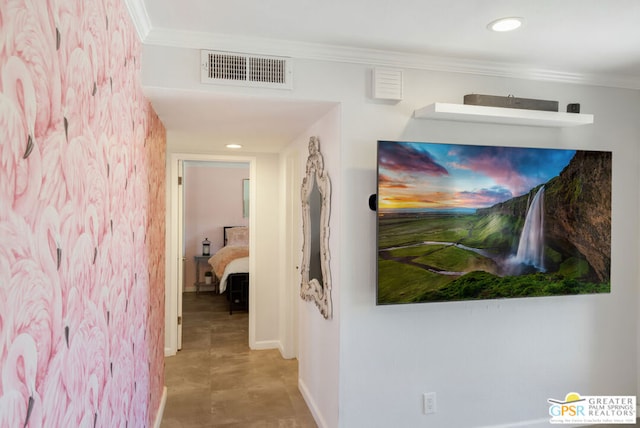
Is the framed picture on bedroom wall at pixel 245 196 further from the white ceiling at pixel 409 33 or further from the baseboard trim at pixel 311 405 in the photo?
the white ceiling at pixel 409 33

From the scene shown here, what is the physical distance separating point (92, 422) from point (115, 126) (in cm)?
101

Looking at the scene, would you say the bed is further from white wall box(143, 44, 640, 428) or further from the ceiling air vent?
the ceiling air vent

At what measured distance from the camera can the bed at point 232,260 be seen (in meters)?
5.77

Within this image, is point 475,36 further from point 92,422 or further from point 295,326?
point 295,326

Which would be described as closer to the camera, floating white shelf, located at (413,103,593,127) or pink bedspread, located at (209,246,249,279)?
floating white shelf, located at (413,103,593,127)

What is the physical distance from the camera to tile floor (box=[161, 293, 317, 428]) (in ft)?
9.57

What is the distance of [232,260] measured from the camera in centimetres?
605

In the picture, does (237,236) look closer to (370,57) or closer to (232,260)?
(232,260)

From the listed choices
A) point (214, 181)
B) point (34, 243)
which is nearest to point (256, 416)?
point (34, 243)

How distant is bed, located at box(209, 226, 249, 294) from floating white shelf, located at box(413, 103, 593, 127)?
13.0 feet

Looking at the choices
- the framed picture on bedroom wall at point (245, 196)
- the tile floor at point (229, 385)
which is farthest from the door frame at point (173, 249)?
the framed picture on bedroom wall at point (245, 196)

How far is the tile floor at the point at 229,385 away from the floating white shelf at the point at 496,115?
218cm

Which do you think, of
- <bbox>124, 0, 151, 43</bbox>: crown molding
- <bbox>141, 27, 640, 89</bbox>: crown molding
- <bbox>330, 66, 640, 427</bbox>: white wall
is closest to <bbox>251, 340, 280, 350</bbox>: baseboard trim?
<bbox>330, 66, 640, 427</bbox>: white wall

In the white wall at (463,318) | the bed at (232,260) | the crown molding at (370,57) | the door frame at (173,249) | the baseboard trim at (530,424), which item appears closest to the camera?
the crown molding at (370,57)
